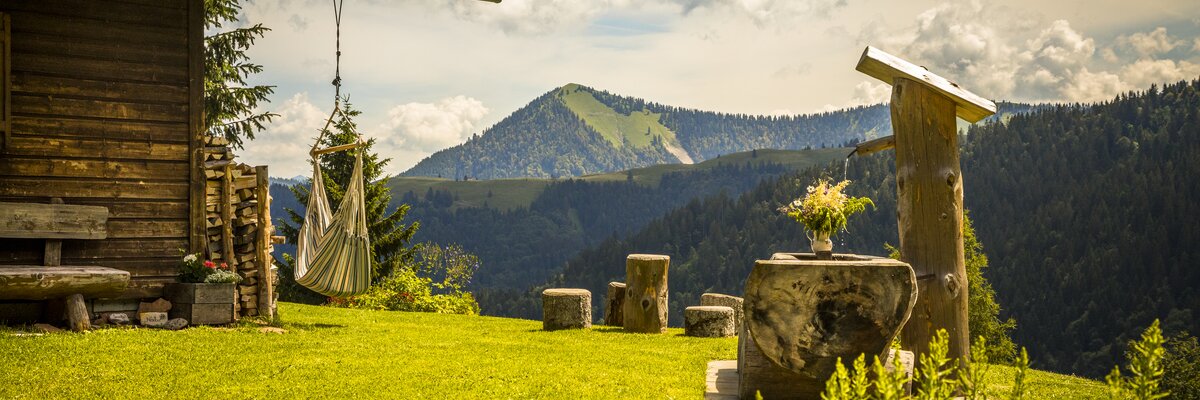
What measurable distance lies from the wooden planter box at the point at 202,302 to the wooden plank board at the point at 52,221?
118 cm

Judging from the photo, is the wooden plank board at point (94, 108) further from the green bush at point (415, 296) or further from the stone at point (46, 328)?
the green bush at point (415, 296)

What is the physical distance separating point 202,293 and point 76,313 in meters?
1.49

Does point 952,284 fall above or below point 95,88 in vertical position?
below

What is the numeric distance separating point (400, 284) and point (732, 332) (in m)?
11.0

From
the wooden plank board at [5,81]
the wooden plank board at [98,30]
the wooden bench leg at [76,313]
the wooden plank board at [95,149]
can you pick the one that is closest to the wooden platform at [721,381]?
the wooden bench leg at [76,313]

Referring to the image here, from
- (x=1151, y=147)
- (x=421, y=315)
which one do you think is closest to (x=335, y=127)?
(x=421, y=315)

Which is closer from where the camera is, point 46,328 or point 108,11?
point 46,328

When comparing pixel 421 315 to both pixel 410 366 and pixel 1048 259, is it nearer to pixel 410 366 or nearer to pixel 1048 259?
pixel 410 366

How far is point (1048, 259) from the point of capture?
115 m

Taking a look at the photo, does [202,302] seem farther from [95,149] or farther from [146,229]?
[95,149]

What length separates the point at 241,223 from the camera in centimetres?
1366

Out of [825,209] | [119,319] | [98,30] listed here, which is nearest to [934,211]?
[825,209]

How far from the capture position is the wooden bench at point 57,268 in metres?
10.8

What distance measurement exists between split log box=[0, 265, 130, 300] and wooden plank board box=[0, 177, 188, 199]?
100 cm
